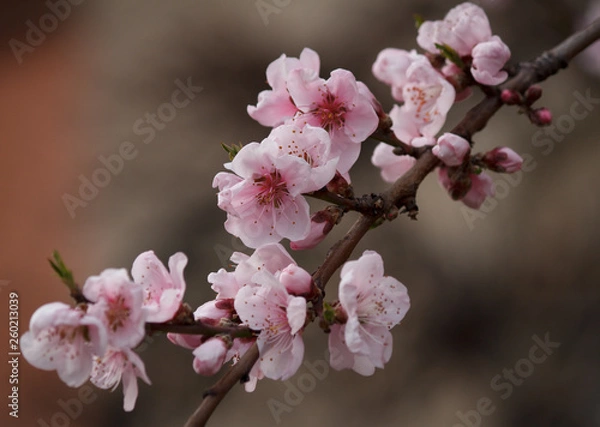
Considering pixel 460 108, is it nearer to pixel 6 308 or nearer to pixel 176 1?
pixel 176 1

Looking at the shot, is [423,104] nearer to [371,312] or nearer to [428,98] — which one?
[428,98]

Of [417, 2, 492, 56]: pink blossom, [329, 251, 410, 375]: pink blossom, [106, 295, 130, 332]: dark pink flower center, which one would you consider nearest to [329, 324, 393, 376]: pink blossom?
[329, 251, 410, 375]: pink blossom

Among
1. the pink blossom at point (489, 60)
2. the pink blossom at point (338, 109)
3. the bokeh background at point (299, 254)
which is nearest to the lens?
the pink blossom at point (338, 109)

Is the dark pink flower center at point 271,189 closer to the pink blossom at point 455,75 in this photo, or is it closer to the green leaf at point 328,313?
the green leaf at point 328,313

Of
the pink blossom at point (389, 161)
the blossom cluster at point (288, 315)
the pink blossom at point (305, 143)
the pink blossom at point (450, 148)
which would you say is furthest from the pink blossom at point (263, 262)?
the pink blossom at point (389, 161)

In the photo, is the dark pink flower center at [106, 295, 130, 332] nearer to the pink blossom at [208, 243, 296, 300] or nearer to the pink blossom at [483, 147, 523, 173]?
the pink blossom at [208, 243, 296, 300]

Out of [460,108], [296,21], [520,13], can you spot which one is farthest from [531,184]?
[296,21]
